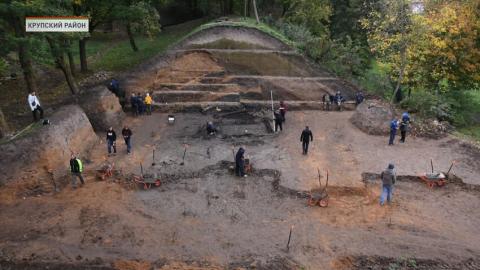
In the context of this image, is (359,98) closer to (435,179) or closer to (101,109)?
(435,179)

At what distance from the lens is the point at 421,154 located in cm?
2141

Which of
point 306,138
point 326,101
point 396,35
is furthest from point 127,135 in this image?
point 396,35

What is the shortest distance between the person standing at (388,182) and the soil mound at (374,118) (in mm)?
7398

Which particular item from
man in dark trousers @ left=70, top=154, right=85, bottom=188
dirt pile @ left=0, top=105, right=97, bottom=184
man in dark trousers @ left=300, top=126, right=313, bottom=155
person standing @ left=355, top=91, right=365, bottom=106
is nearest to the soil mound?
person standing @ left=355, top=91, right=365, bottom=106

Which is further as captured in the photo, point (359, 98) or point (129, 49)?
point (129, 49)

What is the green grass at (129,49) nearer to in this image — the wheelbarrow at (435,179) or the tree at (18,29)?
the tree at (18,29)

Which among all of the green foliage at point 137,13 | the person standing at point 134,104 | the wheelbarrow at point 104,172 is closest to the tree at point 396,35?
the green foliage at point 137,13

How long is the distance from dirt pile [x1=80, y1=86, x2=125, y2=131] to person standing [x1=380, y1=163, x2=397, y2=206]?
46.9 feet

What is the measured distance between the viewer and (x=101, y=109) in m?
23.8

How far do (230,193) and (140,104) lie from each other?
36.5 ft

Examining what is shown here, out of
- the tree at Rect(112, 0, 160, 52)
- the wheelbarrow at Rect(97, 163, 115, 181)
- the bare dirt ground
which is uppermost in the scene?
the tree at Rect(112, 0, 160, 52)

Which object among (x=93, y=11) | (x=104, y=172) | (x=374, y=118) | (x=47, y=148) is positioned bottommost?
(x=104, y=172)

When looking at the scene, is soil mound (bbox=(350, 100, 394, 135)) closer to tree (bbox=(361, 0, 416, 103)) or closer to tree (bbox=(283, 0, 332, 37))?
tree (bbox=(361, 0, 416, 103))

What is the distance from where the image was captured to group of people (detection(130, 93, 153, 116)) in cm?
2650
